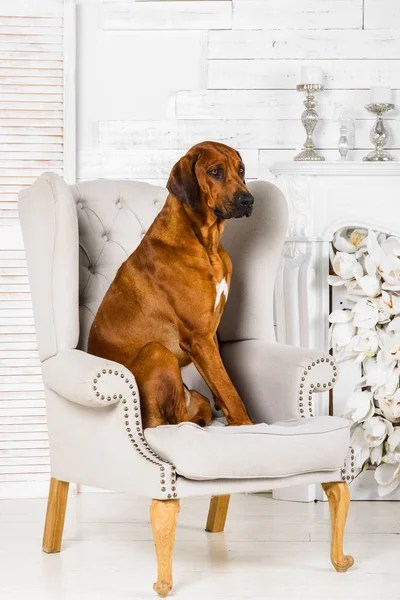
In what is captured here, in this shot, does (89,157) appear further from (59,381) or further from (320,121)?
(59,381)

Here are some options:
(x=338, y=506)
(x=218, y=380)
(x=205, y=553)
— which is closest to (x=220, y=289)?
(x=218, y=380)

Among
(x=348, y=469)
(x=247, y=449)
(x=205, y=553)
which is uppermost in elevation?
(x=247, y=449)

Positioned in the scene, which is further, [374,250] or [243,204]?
[374,250]

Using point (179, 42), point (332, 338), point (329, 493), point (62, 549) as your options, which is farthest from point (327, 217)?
point (62, 549)

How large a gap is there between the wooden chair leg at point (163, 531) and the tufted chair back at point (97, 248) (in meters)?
0.57

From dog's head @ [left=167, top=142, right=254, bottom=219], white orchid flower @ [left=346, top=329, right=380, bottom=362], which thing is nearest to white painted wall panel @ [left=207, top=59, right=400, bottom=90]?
white orchid flower @ [left=346, top=329, right=380, bottom=362]

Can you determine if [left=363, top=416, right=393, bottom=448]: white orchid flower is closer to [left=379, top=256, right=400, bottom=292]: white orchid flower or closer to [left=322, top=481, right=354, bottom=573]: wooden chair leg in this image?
[left=379, top=256, right=400, bottom=292]: white orchid flower

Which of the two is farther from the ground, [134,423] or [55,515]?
[134,423]

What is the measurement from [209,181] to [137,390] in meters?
0.62

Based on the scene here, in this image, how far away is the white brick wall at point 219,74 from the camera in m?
3.53

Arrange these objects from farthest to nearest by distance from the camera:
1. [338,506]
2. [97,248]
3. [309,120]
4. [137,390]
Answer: [309,120], [97,248], [338,506], [137,390]

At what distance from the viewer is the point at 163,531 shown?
7.27 feet

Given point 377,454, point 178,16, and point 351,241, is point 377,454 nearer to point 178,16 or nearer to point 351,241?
point 351,241

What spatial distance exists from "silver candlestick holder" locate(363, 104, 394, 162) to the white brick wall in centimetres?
11
